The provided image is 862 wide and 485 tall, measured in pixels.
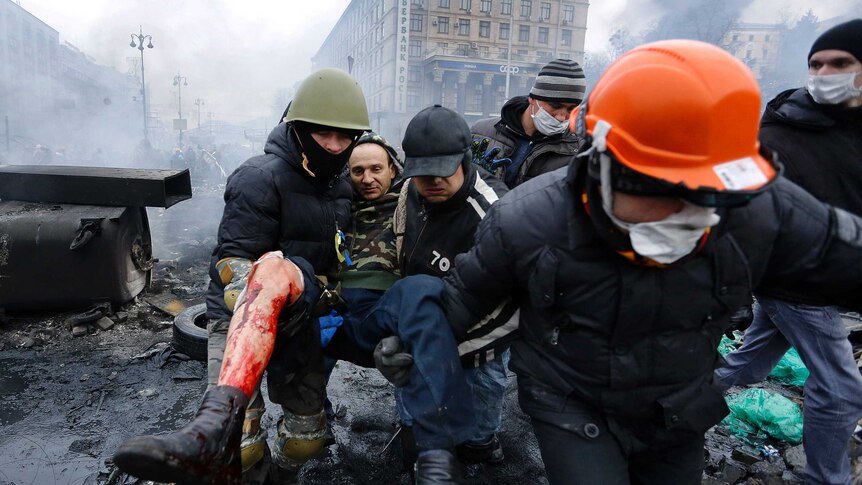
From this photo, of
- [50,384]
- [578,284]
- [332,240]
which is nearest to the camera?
[578,284]

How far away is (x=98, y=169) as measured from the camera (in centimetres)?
607

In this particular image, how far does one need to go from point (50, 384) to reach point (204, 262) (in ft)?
13.0

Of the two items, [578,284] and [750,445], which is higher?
[578,284]

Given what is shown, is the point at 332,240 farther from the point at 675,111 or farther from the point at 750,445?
the point at 750,445

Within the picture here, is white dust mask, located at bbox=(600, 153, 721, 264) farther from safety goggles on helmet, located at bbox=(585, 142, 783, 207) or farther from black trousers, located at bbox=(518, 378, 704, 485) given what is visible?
black trousers, located at bbox=(518, 378, 704, 485)

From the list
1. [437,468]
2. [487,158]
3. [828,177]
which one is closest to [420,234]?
[437,468]

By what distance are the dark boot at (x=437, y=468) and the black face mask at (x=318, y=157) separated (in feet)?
5.03

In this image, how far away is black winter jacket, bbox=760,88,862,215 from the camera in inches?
102

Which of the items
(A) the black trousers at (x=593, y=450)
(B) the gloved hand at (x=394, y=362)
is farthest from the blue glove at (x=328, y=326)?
(A) the black trousers at (x=593, y=450)

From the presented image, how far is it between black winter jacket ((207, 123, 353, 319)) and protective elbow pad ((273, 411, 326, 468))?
70 centimetres

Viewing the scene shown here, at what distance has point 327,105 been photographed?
268 cm

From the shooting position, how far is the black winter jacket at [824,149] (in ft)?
8.48

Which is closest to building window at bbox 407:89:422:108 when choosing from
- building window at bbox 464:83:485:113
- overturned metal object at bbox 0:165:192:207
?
building window at bbox 464:83:485:113

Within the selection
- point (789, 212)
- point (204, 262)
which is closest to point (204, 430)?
point (789, 212)
